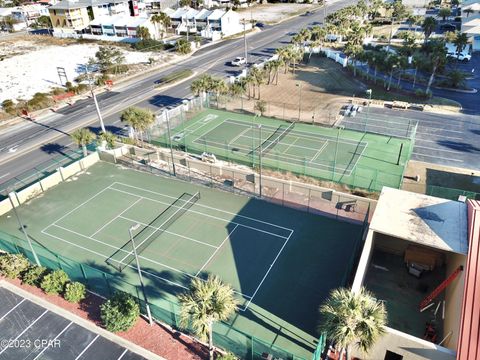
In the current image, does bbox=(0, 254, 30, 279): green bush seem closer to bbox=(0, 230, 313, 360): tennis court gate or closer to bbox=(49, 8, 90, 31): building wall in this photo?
bbox=(0, 230, 313, 360): tennis court gate

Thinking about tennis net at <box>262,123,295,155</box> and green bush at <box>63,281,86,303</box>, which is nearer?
green bush at <box>63,281,86,303</box>

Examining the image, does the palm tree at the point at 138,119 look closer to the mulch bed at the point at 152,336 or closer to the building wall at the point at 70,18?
the mulch bed at the point at 152,336

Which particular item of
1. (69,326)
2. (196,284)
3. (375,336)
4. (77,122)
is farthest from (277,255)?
(77,122)

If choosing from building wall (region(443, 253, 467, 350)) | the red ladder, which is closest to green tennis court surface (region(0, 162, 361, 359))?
the red ladder

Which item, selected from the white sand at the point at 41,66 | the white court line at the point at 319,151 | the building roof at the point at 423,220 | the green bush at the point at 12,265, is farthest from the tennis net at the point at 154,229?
the white sand at the point at 41,66

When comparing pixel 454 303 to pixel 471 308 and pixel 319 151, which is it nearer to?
pixel 471 308

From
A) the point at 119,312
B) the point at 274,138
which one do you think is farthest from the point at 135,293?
the point at 274,138
